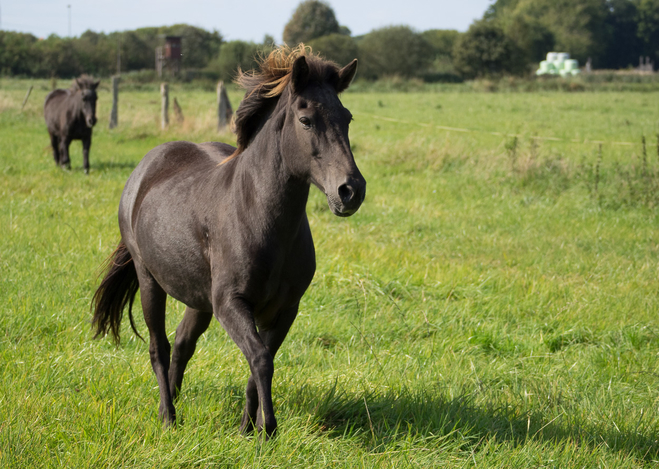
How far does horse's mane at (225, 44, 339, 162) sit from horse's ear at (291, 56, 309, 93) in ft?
0.12

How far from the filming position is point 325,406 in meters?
3.08

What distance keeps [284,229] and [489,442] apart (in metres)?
1.45

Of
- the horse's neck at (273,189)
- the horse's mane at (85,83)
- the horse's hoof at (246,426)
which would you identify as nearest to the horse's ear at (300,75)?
the horse's neck at (273,189)

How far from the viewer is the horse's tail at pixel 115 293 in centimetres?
387

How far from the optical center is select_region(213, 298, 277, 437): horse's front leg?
Result: 8.07 ft

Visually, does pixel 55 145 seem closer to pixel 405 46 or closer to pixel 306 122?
pixel 306 122

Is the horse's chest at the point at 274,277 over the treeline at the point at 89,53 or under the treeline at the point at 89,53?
under

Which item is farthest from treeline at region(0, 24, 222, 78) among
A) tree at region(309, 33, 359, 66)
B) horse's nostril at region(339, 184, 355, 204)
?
horse's nostril at region(339, 184, 355, 204)

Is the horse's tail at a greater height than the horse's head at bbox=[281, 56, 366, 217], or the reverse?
the horse's head at bbox=[281, 56, 366, 217]

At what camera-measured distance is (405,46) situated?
245 feet

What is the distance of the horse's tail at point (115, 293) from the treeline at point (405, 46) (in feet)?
130

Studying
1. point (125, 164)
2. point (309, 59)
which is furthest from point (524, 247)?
point (125, 164)

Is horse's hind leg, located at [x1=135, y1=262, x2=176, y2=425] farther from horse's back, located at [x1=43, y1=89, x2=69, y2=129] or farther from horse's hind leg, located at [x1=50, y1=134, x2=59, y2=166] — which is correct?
horse's back, located at [x1=43, y1=89, x2=69, y2=129]

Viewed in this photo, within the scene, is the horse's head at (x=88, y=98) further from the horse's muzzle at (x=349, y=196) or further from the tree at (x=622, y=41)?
the tree at (x=622, y=41)
